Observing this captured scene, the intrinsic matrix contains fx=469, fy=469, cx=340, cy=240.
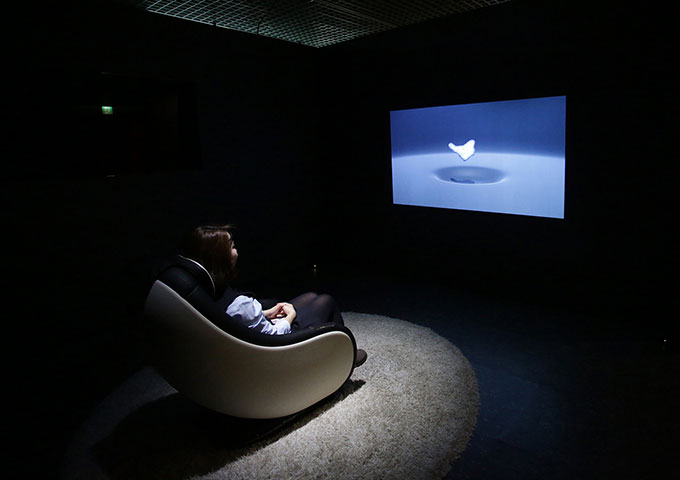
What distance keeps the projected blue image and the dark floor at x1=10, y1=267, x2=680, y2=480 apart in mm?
1012

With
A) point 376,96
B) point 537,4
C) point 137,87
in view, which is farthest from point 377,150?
point 137,87

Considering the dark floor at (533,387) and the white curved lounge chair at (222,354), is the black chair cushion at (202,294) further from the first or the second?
the dark floor at (533,387)

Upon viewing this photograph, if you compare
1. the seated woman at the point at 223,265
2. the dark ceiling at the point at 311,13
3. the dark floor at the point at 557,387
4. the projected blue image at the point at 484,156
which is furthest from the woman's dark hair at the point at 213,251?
the projected blue image at the point at 484,156

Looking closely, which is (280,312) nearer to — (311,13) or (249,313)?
(249,313)

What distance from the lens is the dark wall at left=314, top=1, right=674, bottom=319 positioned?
141 inches

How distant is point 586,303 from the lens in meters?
4.09

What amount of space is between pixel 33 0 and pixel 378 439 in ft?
13.2

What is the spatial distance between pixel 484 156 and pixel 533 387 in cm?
233

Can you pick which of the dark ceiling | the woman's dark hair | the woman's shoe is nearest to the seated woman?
the woman's dark hair

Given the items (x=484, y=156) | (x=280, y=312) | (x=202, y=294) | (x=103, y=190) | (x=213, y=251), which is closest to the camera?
(x=202, y=294)

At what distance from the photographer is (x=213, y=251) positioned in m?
2.46

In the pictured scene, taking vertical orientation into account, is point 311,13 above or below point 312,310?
above

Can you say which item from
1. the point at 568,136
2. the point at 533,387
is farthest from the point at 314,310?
the point at 568,136

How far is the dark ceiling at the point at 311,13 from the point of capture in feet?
13.3
